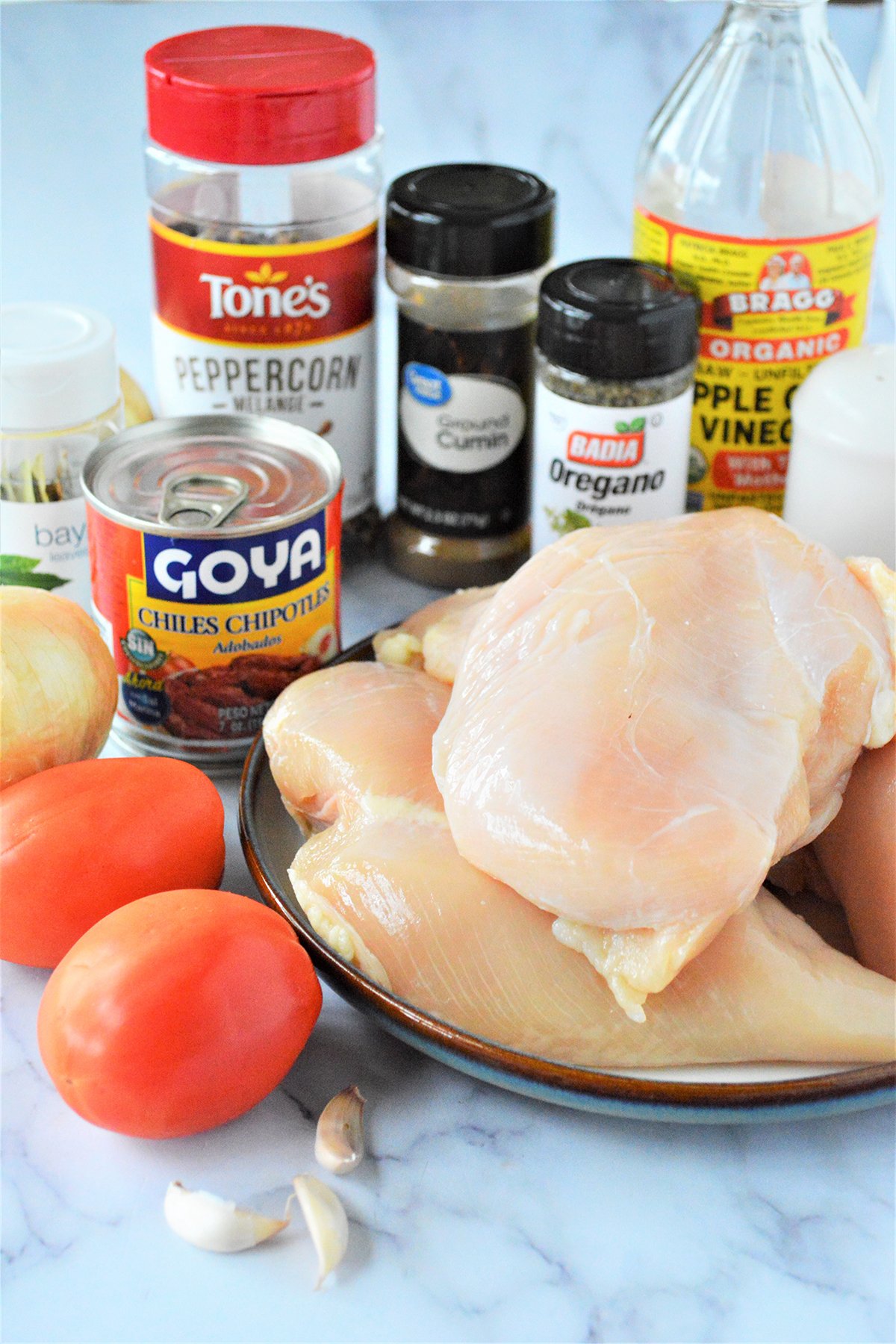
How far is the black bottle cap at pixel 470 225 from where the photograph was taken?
4.33 ft

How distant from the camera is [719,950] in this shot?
35.1 inches

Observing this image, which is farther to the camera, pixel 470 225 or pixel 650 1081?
pixel 470 225

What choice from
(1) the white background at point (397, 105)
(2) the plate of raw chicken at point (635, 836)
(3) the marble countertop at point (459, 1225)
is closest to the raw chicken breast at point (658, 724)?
(2) the plate of raw chicken at point (635, 836)

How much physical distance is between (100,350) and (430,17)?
0.99m

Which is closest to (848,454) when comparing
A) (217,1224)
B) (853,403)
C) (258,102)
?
(853,403)

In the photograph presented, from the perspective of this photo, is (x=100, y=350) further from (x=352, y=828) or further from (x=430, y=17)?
(x=430, y=17)

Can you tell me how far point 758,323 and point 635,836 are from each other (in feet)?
2.34

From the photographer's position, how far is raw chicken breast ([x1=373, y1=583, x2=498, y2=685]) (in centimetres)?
113

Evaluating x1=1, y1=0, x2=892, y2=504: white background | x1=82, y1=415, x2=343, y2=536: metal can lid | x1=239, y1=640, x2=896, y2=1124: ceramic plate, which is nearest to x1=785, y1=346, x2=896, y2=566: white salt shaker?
x1=82, y1=415, x2=343, y2=536: metal can lid

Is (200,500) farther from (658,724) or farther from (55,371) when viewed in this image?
(658,724)

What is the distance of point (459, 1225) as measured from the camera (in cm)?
86

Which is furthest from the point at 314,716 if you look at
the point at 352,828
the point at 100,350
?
the point at 100,350

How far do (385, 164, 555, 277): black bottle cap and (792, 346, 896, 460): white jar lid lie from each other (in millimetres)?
279

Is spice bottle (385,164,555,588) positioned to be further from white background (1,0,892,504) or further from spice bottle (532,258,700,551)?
white background (1,0,892,504)
